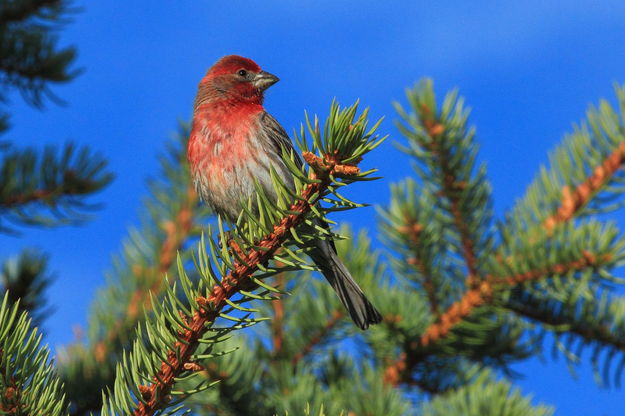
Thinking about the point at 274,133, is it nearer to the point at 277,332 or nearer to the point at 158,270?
the point at 158,270

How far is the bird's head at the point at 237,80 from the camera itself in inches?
187

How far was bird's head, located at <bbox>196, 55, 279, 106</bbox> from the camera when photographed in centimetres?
476

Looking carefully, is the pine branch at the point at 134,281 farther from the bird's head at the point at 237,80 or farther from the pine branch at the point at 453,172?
the pine branch at the point at 453,172

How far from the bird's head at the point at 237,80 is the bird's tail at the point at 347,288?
1.65 m

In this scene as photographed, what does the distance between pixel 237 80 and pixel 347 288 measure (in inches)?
92.4

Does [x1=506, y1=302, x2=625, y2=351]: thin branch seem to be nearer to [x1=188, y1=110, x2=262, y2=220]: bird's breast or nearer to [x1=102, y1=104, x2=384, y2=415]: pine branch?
[x1=188, y1=110, x2=262, y2=220]: bird's breast

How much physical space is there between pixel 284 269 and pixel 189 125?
2.73m

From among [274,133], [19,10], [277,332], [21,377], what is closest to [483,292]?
[277,332]

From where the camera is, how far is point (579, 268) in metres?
3.07

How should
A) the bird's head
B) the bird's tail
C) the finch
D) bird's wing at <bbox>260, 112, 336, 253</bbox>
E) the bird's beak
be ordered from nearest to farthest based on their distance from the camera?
1. the bird's tail
2. the finch
3. bird's wing at <bbox>260, 112, 336, 253</bbox>
4. the bird's head
5. the bird's beak

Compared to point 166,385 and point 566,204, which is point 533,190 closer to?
point 566,204

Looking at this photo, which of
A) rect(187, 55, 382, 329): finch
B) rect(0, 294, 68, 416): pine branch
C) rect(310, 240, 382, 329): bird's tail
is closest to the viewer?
rect(0, 294, 68, 416): pine branch

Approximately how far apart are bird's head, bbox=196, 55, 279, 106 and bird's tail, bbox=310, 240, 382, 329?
1646 millimetres

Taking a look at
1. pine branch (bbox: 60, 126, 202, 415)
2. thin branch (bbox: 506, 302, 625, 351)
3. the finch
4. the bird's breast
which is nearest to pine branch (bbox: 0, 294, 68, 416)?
pine branch (bbox: 60, 126, 202, 415)
